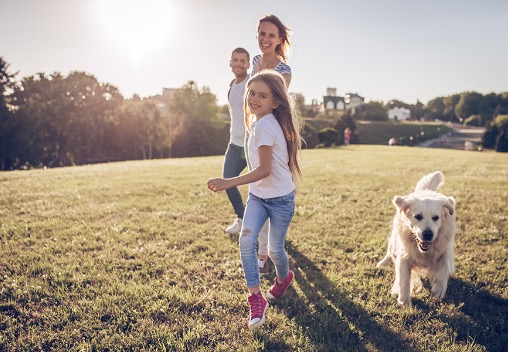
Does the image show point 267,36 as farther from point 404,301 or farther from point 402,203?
point 404,301

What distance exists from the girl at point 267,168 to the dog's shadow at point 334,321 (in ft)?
1.71

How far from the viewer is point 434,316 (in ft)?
12.9

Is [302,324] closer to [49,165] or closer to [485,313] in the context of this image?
[485,313]

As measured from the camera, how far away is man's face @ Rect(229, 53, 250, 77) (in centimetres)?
574

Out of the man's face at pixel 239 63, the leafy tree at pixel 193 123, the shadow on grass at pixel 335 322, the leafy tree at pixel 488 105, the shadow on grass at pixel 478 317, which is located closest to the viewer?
the shadow on grass at pixel 335 322

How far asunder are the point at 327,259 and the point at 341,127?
6108cm

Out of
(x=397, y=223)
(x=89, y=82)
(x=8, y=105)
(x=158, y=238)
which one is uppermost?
(x=89, y=82)

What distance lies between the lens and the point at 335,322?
12.3 feet

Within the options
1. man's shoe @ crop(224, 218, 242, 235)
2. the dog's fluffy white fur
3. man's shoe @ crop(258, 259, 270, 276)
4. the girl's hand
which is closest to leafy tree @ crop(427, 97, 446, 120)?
man's shoe @ crop(224, 218, 242, 235)

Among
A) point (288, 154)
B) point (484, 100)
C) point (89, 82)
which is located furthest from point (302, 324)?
point (484, 100)

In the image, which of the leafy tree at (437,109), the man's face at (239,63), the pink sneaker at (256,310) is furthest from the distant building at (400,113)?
the pink sneaker at (256,310)

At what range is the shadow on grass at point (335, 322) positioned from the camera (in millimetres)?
3363

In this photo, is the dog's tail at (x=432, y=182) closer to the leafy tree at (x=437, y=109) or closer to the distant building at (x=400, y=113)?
the distant building at (x=400, y=113)

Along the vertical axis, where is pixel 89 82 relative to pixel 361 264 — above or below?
above
